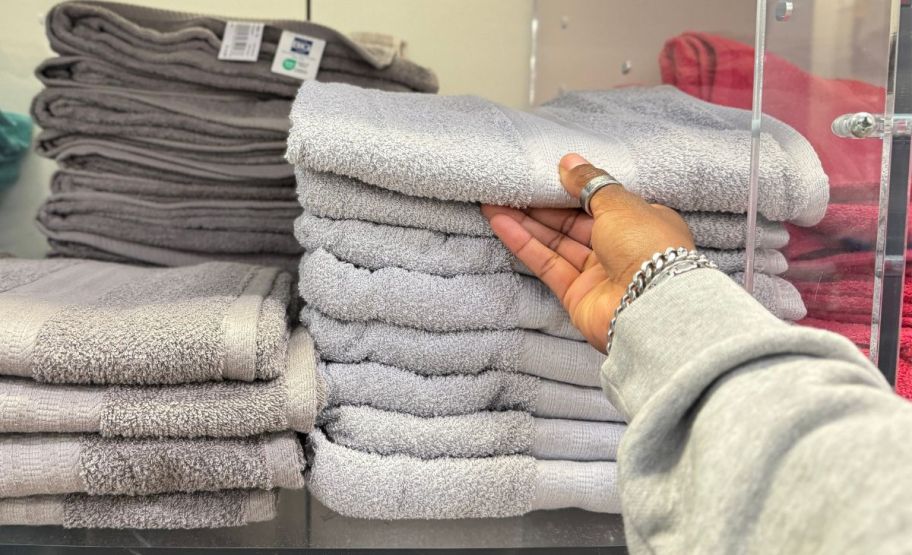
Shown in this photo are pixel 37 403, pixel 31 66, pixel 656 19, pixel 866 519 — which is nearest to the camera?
pixel 866 519

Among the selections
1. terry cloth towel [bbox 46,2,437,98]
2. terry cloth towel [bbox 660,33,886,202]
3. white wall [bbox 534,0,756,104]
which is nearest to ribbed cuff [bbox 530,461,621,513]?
terry cloth towel [bbox 660,33,886,202]

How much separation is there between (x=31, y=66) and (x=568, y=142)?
0.62 m

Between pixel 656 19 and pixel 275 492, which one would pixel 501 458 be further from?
pixel 656 19

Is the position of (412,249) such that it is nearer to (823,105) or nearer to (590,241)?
(590,241)

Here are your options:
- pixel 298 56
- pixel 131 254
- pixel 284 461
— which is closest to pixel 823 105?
pixel 284 461

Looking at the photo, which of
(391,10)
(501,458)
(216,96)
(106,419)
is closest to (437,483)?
(501,458)

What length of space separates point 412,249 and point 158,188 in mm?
356

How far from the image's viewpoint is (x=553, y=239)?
477mm

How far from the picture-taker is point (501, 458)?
1.55ft

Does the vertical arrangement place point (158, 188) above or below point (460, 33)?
below

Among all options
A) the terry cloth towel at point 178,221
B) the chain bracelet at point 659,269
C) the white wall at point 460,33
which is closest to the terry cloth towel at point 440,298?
the chain bracelet at point 659,269

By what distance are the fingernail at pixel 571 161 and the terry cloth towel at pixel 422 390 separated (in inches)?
5.2

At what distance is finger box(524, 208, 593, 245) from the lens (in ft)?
1.56

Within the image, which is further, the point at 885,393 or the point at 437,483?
the point at 437,483
